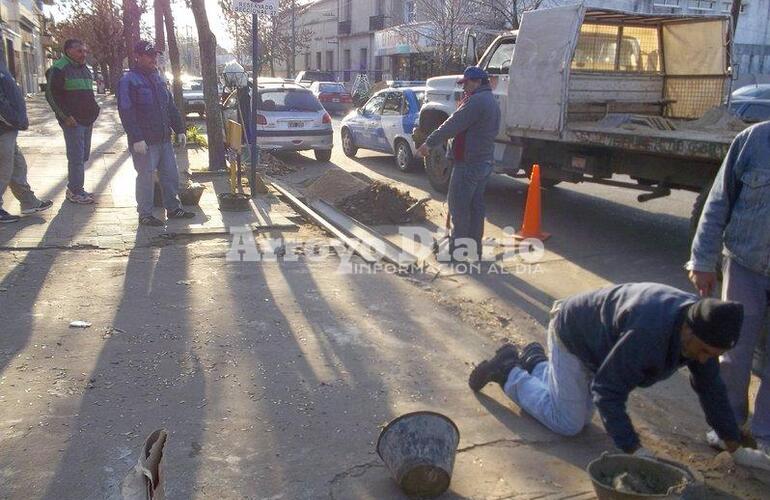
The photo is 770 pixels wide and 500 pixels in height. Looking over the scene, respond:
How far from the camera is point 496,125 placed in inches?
257

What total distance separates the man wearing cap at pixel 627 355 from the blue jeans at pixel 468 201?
312 centimetres

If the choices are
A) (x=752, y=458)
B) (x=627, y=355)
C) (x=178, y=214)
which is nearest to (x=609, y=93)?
(x=178, y=214)

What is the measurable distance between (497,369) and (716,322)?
1567 mm

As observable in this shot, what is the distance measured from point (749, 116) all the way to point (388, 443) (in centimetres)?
1137

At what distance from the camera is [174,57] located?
53.9 ft

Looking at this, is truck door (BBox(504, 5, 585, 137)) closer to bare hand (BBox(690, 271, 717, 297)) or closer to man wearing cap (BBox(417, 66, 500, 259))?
man wearing cap (BBox(417, 66, 500, 259))

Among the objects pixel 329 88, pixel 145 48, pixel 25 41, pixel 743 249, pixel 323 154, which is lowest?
pixel 323 154

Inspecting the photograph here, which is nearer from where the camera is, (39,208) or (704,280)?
(704,280)

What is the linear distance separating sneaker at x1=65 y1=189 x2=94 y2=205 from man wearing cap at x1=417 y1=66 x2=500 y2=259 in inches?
177

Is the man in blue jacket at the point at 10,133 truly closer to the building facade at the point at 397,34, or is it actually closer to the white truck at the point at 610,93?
the white truck at the point at 610,93

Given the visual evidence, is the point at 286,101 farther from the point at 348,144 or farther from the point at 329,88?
the point at 329,88

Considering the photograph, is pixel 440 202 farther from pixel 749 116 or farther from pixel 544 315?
pixel 749 116

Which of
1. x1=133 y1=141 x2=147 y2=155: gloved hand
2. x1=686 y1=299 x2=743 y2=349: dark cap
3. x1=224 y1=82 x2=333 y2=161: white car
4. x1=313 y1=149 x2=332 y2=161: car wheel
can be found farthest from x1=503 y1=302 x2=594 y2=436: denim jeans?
x1=313 y1=149 x2=332 y2=161: car wheel

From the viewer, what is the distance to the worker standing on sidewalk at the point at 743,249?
3213 mm
